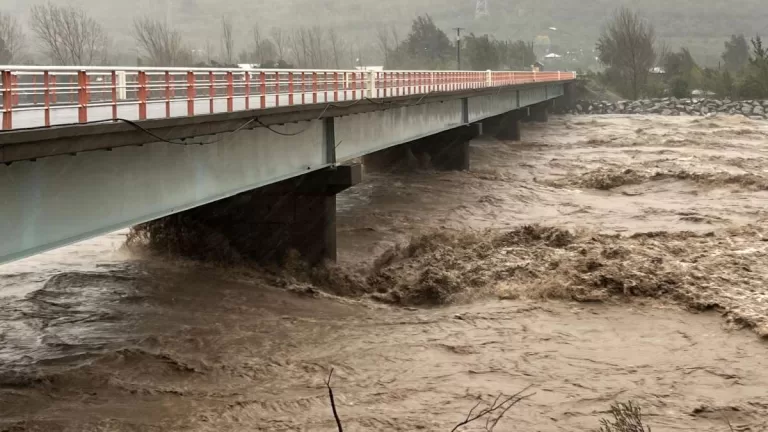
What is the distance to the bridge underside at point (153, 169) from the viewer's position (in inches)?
413

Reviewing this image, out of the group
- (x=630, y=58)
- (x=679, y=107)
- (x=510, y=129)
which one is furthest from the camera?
(x=630, y=58)

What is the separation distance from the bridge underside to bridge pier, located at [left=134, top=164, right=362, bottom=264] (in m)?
0.07

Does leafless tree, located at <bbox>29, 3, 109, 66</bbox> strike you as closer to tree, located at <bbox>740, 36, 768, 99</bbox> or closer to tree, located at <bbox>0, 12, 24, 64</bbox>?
tree, located at <bbox>0, 12, 24, 64</bbox>

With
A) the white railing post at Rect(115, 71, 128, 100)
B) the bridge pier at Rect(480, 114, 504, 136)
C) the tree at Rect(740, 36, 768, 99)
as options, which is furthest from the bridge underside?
the tree at Rect(740, 36, 768, 99)

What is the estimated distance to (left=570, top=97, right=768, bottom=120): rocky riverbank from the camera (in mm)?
80375

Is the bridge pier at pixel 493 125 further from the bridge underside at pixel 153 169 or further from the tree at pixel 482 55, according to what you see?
the tree at pixel 482 55

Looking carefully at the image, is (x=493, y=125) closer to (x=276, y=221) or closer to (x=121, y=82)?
(x=276, y=221)

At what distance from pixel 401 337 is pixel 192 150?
16.4ft

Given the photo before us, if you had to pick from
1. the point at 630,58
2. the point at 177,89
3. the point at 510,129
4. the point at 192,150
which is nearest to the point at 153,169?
the point at 192,150

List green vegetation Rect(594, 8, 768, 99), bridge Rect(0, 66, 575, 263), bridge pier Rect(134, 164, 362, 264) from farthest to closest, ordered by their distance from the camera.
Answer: green vegetation Rect(594, 8, 768, 99)
bridge pier Rect(134, 164, 362, 264)
bridge Rect(0, 66, 575, 263)

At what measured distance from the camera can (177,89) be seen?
865 inches

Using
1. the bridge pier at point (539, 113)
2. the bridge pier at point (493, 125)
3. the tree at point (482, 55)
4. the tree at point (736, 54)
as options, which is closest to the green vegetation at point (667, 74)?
the tree at point (736, 54)

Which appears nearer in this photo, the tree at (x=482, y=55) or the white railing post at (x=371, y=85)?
the white railing post at (x=371, y=85)

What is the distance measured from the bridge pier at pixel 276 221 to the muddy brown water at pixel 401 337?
29.8 inches
